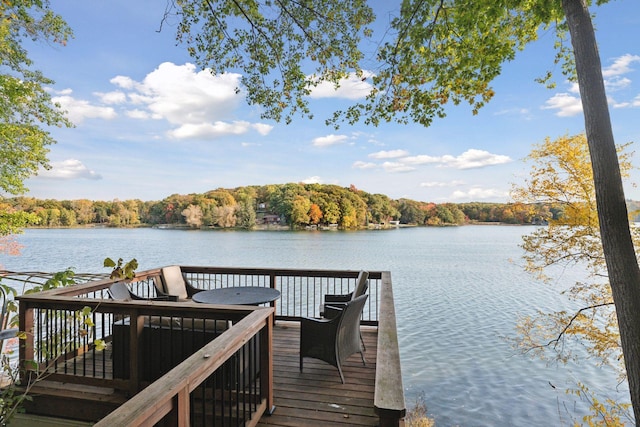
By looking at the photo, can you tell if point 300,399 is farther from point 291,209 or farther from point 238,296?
point 291,209

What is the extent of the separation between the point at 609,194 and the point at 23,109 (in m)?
13.4

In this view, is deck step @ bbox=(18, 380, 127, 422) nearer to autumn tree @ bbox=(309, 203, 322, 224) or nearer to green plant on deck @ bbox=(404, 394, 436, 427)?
green plant on deck @ bbox=(404, 394, 436, 427)

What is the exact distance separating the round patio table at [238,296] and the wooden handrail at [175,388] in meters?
1.84

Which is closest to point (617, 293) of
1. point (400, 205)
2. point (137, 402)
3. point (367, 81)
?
point (367, 81)

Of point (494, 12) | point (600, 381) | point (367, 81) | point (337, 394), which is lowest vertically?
point (600, 381)

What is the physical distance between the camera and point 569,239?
1004cm

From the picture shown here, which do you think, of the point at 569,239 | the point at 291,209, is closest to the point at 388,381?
the point at 569,239

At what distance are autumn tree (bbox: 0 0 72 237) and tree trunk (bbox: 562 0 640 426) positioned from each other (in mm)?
9949

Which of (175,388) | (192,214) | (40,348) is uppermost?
(192,214)

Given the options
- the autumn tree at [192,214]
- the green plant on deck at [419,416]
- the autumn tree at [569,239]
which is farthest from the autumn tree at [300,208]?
the green plant on deck at [419,416]

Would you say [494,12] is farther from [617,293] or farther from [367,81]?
[617,293]

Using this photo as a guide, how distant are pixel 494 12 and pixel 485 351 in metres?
8.75

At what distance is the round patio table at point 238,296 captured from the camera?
3.97m

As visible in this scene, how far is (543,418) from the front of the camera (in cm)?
669
